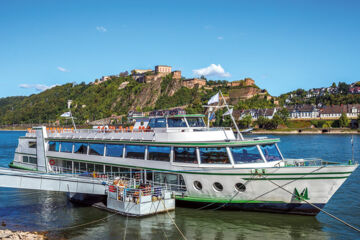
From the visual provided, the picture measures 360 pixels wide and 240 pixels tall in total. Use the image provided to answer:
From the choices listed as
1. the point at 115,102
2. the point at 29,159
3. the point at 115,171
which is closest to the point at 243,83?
the point at 115,102

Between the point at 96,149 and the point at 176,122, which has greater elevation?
the point at 176,122

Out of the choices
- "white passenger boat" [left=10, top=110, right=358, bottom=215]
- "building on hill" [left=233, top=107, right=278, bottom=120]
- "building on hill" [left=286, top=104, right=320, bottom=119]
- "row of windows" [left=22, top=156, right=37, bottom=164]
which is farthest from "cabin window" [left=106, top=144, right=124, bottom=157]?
"building on hill" [left=286, top=104, right=320, bottom=119]

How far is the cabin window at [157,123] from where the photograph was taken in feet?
59.9

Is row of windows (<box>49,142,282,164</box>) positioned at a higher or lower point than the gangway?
higher

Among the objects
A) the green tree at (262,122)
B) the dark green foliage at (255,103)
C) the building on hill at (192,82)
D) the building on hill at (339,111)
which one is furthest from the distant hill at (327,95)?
the green tree at (262,122)

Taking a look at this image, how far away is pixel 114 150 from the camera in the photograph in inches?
762

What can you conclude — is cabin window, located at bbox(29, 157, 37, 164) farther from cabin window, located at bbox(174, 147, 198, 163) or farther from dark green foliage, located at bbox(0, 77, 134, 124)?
dark green foliage, located at bbox(0, 77, 134, 124)

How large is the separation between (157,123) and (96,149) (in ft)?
15.4

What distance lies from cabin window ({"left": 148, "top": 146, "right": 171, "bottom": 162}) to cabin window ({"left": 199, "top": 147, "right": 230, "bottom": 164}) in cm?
198

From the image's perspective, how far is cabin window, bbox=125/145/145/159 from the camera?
17844 mm

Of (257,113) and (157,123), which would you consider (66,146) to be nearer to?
(157,123)

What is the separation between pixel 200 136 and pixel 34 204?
11604mm

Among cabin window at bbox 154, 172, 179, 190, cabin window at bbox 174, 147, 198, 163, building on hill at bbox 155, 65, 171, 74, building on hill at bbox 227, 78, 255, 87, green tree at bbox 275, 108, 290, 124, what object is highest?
building on hill at bbox 155, 65, 171, 74

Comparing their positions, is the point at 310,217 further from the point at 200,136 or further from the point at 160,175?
the point at 160,175
